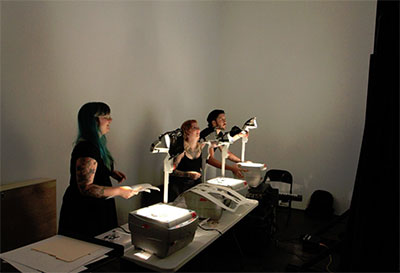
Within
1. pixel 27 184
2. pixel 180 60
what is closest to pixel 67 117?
pixel 27 184

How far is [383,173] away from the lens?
3.97ft

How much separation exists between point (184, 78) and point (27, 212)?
8.72 ft

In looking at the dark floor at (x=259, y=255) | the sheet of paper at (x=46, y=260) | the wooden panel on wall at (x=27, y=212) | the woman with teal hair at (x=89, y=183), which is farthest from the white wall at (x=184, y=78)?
the dark floor at (x=259, y=255)

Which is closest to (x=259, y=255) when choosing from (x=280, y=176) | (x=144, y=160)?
(x=280, y=176)

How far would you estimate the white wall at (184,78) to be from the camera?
245 cm

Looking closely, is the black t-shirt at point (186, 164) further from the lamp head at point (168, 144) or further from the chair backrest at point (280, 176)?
the chair backrest at point (280, 176)

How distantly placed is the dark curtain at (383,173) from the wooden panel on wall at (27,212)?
79.7 inches

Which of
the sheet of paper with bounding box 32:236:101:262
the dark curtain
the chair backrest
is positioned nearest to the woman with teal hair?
the sheet of paper with bounding box 32:236:101:262

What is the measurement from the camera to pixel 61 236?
5.97 ft

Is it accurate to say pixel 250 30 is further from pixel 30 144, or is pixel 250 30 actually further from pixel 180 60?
pixel 30 144

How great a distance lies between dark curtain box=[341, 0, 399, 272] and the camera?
1.18 metres

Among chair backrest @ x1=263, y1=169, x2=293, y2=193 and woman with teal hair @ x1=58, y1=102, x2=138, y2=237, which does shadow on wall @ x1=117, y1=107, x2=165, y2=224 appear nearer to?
woman with teal hair @ x1=58, y1=102, x2=138, y2=237

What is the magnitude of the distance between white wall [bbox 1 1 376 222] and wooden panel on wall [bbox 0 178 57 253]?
0.17 m

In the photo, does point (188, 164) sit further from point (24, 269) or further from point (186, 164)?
point (24, 269)
